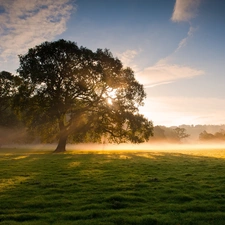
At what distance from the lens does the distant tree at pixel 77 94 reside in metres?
39.4

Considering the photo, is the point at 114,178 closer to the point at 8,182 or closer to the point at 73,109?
the point at 8,182

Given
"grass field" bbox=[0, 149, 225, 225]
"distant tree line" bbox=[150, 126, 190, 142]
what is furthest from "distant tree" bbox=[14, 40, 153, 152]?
"distant tree line" bbox=[150, 126, 190, 142]

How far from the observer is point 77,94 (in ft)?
136

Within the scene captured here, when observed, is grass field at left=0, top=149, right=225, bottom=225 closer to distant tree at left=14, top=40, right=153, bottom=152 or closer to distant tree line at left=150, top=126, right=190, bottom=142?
distant tree at left=14, top=40, right=153, bottom=152

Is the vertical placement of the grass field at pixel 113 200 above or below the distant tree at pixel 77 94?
below

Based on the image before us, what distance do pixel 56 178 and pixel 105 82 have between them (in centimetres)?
2786

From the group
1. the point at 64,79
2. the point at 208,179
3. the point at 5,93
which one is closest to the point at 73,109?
the point at 64,79

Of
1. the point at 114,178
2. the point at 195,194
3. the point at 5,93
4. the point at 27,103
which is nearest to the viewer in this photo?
the point at 195,194

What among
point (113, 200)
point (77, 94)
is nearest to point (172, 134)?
point (77, 94)

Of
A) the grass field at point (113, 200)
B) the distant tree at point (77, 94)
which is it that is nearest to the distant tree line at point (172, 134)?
the distant tree at point (77, 94)

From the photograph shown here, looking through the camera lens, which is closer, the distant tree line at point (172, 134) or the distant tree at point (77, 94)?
the distant tree at point (77, 94)

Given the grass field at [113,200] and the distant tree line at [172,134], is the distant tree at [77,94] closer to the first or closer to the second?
the grass field at [113,200]

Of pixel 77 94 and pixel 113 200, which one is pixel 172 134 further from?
pixel 113 200

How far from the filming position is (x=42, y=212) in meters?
8.98
